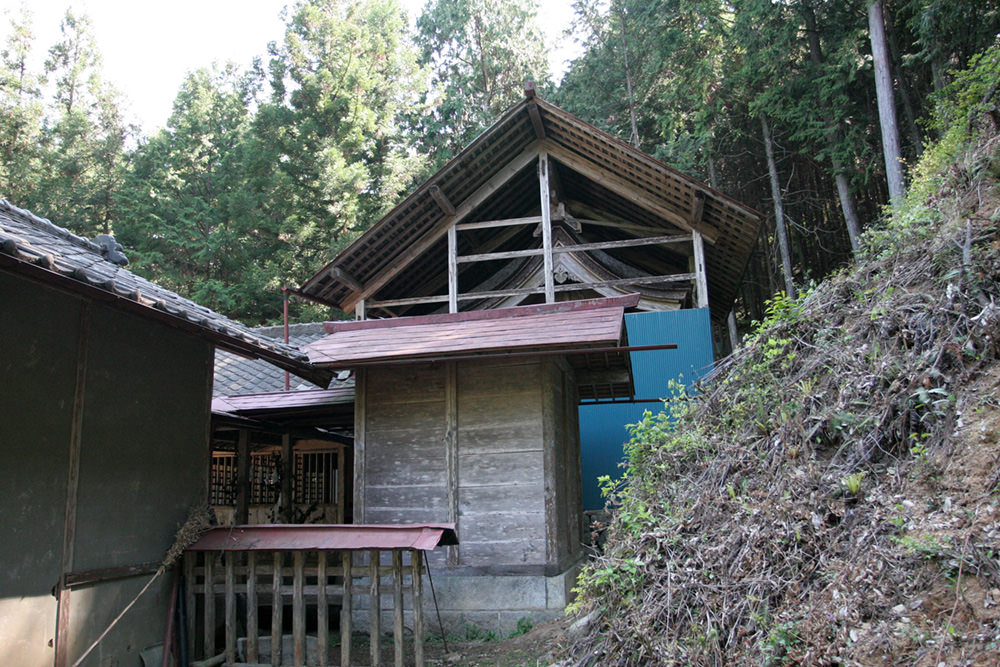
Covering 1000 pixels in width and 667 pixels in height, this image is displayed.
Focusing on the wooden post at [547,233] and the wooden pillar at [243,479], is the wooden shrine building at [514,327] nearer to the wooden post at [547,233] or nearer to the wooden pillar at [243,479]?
the wooden post at [547,233]

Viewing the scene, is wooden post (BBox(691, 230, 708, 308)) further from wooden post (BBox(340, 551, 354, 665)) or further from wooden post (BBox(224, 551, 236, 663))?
wooden post (BBox(224, 551, 236, 663))

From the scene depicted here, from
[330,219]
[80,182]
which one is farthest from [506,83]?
[80,182]

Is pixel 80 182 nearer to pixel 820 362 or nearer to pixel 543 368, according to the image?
pixel 543 368

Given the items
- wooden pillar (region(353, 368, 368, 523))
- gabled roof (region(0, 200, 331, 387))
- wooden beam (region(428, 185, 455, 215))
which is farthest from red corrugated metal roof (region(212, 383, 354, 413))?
wooden beam (region(428, 185, 455, 215))

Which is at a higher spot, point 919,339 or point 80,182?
point 80,182

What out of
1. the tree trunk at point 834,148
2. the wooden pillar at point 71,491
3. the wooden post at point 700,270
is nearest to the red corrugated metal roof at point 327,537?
the wooden pillar at point 71,491

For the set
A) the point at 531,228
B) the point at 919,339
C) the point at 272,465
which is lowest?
the point at 272,465

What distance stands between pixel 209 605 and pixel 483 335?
4002mm

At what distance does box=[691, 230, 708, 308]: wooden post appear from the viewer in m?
11.9

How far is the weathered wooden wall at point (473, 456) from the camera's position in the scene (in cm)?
837

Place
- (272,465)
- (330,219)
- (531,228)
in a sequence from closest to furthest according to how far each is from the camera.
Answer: (272,465) < (531,228) < (330,219)

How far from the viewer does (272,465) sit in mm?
13086

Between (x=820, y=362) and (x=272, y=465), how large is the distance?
10.1m

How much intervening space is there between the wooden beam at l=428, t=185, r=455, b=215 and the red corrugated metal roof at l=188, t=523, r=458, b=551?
23.5 feet
